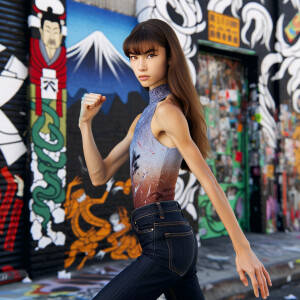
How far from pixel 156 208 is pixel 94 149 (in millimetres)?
506

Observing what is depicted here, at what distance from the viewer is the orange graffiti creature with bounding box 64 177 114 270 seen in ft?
15.8

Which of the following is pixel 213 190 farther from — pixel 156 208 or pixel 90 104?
pixel 90 104

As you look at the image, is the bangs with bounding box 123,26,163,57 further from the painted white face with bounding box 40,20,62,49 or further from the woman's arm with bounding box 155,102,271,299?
the painted white face with bounding box 40,20,62,49

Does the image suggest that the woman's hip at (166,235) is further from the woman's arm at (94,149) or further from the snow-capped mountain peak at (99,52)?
the snow-capped mountain peak at (99,52)

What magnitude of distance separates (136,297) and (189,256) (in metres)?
0.27

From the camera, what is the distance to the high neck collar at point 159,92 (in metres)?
1.84

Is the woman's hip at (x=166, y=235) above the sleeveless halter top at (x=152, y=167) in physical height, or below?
below

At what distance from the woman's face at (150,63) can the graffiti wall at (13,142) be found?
2953mm

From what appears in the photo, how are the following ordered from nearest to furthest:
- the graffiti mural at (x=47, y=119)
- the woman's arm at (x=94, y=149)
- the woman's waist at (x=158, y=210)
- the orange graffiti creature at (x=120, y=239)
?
the woman's waist at (x=158, y=210) < the woman's arm at (x=94, y=149) < the graffiti mural at (x=47, y=119) < the orange graffiti creature at (x=120, y=239)

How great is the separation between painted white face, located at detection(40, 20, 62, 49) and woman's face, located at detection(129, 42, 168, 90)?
3.10m

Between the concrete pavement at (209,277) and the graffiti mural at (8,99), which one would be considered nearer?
the concrete pavement at (209,277)

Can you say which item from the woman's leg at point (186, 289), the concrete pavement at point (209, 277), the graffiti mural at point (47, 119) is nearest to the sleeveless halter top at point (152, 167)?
the woman's leg at point (186, 289)

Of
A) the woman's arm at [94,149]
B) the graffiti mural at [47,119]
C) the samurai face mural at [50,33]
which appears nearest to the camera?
the woman's arm at [94,149]

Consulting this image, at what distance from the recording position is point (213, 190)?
156 cm
